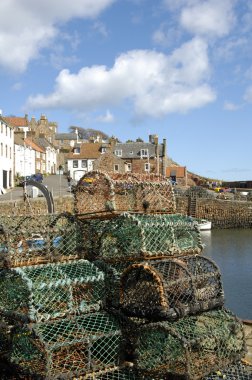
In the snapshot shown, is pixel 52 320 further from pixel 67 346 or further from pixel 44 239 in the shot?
pixel 44 239

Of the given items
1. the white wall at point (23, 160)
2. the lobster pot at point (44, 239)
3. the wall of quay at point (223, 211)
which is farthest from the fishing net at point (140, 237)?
the white wall at point (23, 160)

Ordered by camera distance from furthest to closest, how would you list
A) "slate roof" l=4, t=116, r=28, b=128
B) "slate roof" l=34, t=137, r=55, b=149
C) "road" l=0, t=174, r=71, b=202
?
"slate roof" l=4, t=116, r=28, b=128 → "slate roof" l=34, t=137, r=55, b=149 → "road" l=0, t=174, r=71, b=202

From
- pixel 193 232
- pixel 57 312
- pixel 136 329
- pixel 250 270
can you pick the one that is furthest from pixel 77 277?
pixel 250 270

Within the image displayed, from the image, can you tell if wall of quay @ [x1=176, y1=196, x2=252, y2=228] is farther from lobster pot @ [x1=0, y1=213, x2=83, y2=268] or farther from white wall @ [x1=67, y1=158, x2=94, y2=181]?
lobster pot @ [x1=0, y1=213, x2=83, y2=268]

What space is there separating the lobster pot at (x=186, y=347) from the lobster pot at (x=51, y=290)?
531mm

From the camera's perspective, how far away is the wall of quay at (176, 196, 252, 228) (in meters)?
31.1

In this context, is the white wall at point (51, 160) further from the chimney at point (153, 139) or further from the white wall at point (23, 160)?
the chimney at point (153, 139)

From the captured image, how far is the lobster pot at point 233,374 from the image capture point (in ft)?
12.9

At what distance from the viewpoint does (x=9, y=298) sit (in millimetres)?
→ 4234

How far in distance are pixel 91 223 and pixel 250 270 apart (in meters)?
11.1

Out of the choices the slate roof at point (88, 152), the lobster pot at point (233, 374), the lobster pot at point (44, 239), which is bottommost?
the lobster pot at point (233, 374)

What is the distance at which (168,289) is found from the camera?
408cm

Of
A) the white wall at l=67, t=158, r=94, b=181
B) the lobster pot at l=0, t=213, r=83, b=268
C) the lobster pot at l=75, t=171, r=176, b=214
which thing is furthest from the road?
the lobster pot at l=0, t=213, r=83, b=268

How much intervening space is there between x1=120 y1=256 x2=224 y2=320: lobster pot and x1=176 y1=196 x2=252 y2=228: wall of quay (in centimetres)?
2705
